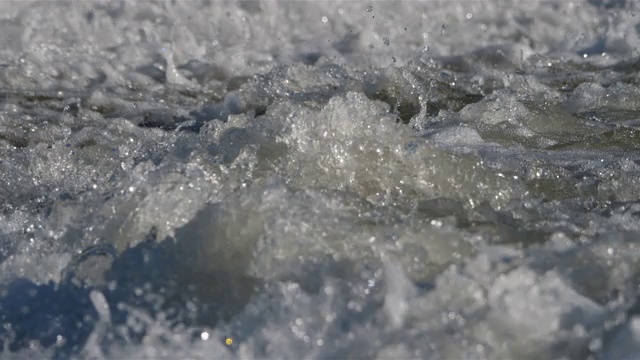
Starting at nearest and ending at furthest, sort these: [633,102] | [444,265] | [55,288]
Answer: [444,265] < [55,288] < [633,102]

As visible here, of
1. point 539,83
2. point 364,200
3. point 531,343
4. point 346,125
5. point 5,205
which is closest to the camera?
point 531,343

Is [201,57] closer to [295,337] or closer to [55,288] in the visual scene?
[55,288]

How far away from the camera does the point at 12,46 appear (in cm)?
460

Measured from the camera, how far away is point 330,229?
2180 millimetres

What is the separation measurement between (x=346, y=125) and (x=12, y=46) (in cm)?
268

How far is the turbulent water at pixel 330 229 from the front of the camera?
1936 mm

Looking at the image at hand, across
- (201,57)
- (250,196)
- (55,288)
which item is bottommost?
(201,57)

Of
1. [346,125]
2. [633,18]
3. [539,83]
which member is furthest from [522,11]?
[346,125]

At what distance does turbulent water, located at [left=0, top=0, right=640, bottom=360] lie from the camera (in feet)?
6.35

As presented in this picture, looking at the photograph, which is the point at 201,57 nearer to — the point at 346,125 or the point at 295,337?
the point at 346,125

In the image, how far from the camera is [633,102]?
3.74 metres

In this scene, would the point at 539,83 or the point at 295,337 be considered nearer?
the point at 295,337

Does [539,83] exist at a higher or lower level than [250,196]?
lower

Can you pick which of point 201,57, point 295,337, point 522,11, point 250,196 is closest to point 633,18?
point 522,11
